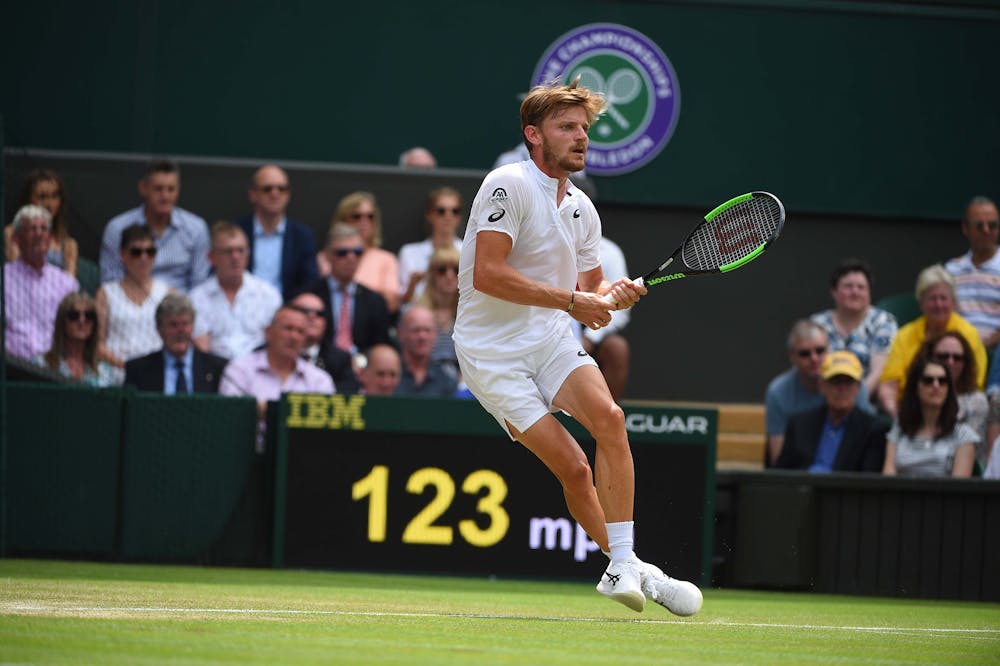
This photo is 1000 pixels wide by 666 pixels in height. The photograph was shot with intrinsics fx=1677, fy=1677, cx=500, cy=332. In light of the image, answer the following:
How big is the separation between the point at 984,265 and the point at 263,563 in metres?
5.44

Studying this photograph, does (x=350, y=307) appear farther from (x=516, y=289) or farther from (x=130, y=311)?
(x=516, y=289)

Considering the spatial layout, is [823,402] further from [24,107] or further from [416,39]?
[24,107]

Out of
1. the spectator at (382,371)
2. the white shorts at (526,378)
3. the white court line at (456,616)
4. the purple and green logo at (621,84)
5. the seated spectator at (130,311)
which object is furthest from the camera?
the purple and green logo at (621,84)

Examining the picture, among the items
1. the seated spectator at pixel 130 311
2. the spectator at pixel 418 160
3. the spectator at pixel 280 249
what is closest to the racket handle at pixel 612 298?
the seated spectator at pixel 130 311

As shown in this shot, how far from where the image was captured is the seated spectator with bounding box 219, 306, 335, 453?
9945mm

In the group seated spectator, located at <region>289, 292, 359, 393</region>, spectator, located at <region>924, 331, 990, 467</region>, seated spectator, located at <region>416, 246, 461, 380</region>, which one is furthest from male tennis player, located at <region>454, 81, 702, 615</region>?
spectator, located at <region>924, 331, 990, 467</region>

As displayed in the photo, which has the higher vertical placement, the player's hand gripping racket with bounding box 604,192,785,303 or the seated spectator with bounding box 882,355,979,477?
the player's hand gripping racket with bounding box 604,192,785,303

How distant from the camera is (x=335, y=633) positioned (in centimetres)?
546

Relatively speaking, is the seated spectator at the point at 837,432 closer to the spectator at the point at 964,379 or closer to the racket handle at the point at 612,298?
the spectator at the point at 964,379

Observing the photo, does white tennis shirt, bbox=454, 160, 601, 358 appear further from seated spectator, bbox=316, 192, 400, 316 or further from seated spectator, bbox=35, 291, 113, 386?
seated spectator, bbox=316, 192, 400, 316

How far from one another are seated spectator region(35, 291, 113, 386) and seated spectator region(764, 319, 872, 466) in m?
4.20

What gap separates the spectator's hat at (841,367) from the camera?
10.0 m

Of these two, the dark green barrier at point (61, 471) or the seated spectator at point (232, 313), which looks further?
the seated spectator at point (232, 313)

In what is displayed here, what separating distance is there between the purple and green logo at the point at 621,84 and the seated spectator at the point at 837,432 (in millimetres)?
3845
